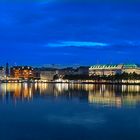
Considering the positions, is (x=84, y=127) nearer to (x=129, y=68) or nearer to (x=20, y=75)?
(x=129, y=68)

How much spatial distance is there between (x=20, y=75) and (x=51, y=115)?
436ft

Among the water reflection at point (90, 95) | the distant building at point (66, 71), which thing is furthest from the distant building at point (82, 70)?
the water reflection at point (90, 95)

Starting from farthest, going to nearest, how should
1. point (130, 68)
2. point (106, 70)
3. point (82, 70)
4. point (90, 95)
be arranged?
point (82, 70) → point (106, 70) → point (130, 68) → point (90, 95)

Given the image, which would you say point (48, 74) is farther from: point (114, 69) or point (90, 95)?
point (90, 95)

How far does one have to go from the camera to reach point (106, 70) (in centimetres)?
12888

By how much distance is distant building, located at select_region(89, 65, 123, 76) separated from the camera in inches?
4929

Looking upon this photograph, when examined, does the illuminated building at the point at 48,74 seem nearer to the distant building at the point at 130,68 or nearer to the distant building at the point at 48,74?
the distant building at the point at 48,74

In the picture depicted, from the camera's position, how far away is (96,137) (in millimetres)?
13773

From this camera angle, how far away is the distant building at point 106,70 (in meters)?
125

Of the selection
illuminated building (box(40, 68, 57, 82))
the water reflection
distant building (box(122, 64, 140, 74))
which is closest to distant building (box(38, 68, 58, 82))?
illuminated building (box(40, 68, 57, 82))

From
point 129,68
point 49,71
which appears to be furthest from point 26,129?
point 49,71

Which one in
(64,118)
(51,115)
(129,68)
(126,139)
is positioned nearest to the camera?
(126,139)

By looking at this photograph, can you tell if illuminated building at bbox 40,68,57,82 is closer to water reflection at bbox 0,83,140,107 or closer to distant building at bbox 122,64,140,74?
distant building at bbox 122,64,140,74

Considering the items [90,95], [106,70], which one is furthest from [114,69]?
[90,95]
